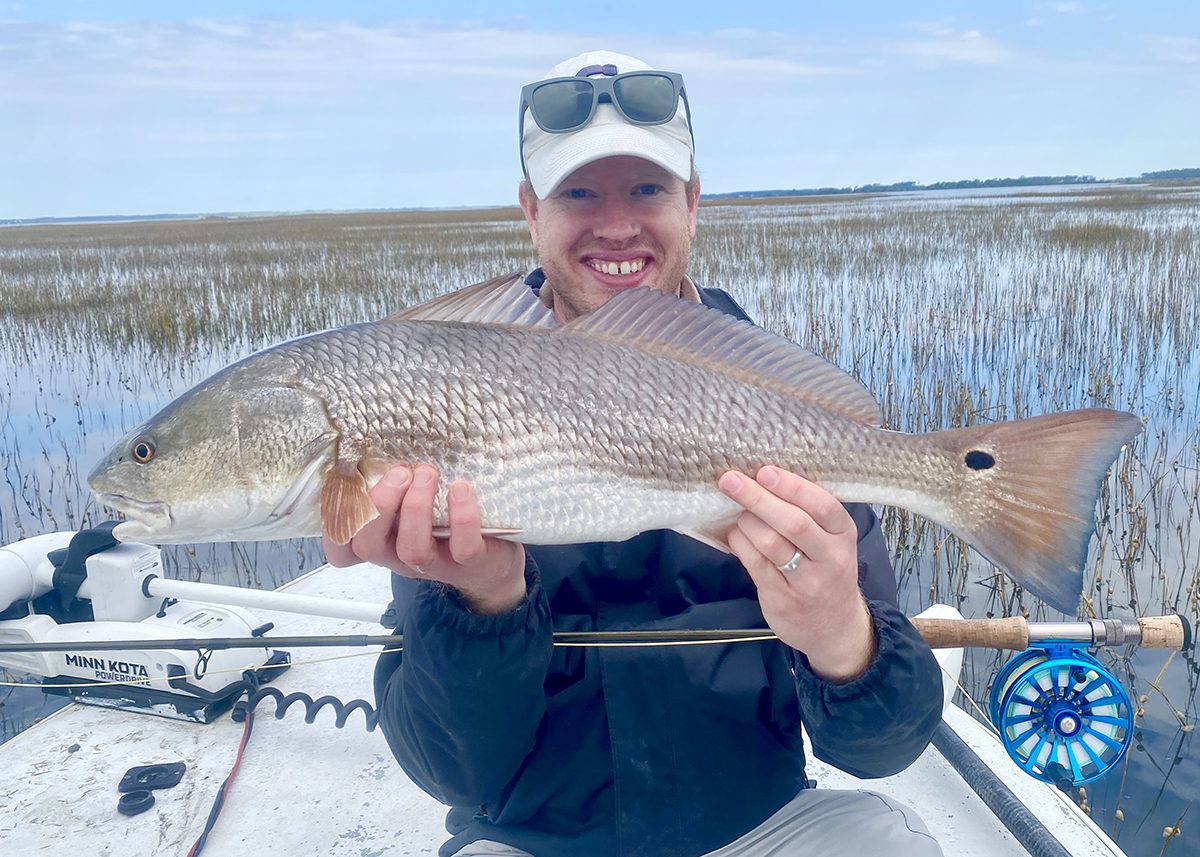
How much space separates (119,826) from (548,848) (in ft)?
5.90

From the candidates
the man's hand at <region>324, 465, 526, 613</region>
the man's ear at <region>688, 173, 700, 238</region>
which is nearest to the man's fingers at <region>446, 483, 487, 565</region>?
the man's hand at <region>324, 465, 526, 613</region>

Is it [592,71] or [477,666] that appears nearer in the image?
[477,666]

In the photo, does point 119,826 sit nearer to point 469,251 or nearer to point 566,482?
point 566,482

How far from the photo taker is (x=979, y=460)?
2.38 meters

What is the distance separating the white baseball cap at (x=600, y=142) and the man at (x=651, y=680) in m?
0.01

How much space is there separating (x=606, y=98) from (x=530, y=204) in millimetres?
530

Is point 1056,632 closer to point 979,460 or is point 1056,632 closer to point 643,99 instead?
point 979,460

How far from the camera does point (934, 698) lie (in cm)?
245

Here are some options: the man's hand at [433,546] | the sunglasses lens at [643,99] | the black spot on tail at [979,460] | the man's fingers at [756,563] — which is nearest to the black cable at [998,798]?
the black spot on tail at [979,460]

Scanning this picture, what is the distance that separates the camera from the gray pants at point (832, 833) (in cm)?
255

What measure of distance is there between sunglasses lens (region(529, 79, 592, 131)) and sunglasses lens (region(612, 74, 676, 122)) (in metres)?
0.12

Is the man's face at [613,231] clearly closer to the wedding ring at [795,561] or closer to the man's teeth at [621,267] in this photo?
the man's teeth at [621,267]

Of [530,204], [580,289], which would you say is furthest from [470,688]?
[530,204]

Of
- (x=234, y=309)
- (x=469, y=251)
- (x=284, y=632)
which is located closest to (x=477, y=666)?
(x=284, y=632)
